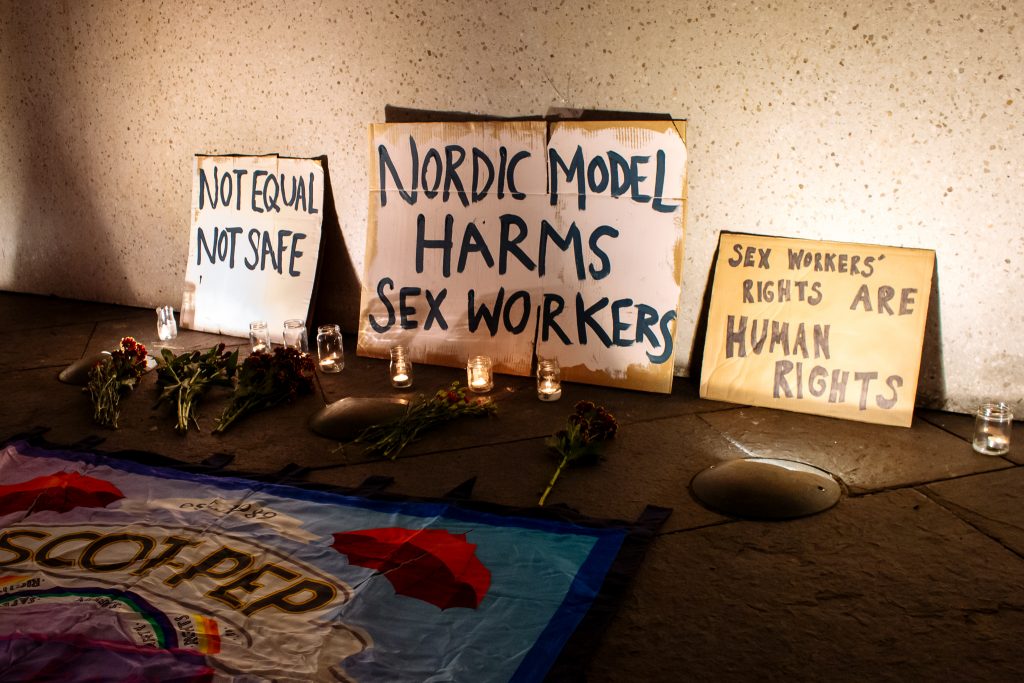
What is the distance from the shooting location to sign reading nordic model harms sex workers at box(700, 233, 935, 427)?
10.6ft

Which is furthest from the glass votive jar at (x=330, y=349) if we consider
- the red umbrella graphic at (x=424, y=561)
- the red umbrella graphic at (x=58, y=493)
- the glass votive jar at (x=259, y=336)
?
the red umbrella graphic at (x=424, y=561)

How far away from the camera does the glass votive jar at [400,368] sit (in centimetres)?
379

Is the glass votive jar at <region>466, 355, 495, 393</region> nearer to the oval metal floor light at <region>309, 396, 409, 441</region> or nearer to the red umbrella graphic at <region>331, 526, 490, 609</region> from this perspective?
the oval metal floor light at <region>309, 396, 409, 441</region>

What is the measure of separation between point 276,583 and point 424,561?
0.41 m

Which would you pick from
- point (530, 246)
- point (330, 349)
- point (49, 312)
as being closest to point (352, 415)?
point (330, 349)

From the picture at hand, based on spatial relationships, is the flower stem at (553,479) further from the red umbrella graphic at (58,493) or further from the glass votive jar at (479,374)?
the red umbrella graphic at (58,493)

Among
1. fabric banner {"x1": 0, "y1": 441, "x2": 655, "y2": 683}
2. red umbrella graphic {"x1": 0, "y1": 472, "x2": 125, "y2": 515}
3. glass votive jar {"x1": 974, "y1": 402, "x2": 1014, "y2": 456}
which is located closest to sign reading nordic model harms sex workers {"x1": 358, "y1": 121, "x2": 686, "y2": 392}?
glass votive jar {"x1": 974, "y1": 402, "x2": 1014, "y2": 456}

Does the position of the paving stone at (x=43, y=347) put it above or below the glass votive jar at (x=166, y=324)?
below

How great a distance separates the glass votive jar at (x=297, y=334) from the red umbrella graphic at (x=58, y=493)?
4.86ft

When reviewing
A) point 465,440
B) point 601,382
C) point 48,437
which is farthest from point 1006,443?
point 48,437

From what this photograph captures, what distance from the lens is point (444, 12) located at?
12.8 ft

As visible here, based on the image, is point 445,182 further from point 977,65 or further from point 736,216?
point 977,65

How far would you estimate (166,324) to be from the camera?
470cm

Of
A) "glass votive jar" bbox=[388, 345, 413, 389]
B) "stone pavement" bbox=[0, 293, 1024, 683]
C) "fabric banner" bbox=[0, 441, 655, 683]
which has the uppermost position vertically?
"glass votive jar" bbox=[388, 345, 413, 389]
